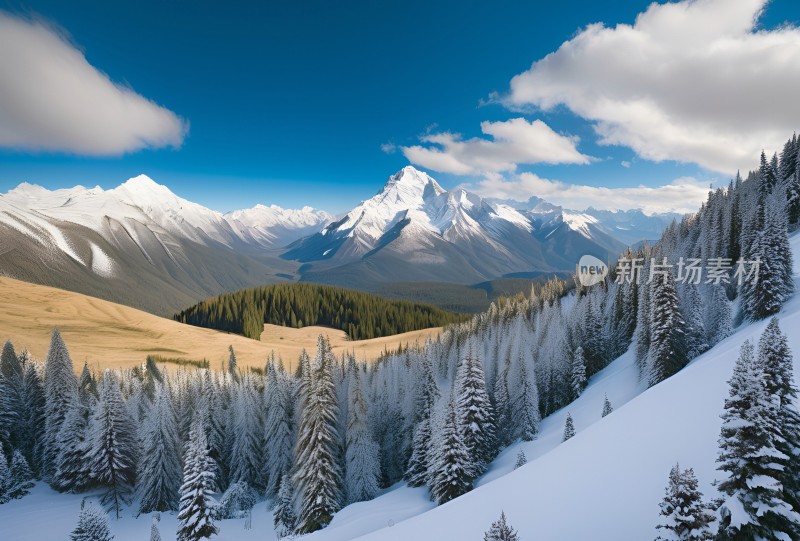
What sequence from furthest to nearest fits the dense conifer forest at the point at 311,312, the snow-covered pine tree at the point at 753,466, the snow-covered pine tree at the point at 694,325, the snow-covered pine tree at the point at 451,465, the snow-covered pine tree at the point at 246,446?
1. the dense conifer forest at the point at 311,312
2. the snow-covered pine tree at the point at 246,446
3. the snow-covered pine tree at the point at 694,325
4. the snow-covered pine tree at the point at 451,465
5. the snow-covered pine tree at the point at 753,466

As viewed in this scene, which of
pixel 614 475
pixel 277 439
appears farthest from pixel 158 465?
pixel 614 475

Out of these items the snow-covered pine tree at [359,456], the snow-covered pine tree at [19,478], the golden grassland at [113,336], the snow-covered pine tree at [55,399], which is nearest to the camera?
the snow-covered pine tree at [359,456]

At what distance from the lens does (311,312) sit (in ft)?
553

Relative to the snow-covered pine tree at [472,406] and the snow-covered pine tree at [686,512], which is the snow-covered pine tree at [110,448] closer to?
the snow-covered pine tree at [472,406]

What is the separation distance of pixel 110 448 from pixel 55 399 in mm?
12973

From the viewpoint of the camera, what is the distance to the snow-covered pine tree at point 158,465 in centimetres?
4388

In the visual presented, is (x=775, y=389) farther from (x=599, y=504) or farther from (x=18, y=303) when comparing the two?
(x=18, y=303)

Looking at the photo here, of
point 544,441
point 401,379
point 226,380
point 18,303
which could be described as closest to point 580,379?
point 544,441

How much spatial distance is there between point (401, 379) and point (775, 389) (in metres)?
55.4

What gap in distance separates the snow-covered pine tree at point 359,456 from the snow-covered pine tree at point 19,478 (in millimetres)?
37590

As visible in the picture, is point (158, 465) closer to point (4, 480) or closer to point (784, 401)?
point (4, 480)

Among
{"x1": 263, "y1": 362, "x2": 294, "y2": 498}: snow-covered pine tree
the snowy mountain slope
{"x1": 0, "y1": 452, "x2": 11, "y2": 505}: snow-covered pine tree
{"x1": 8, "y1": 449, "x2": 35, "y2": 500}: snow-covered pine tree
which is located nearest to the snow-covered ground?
the snowy mountain slope

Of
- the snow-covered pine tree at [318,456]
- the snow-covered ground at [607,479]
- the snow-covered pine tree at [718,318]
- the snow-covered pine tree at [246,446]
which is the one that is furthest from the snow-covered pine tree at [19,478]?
the snow-covered pine tree at [718,318]

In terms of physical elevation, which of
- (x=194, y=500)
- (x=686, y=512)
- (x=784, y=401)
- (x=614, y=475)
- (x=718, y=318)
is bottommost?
(x=194, y=500)
